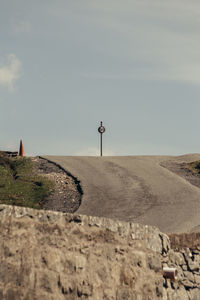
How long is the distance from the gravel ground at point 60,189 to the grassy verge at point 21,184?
346 mm

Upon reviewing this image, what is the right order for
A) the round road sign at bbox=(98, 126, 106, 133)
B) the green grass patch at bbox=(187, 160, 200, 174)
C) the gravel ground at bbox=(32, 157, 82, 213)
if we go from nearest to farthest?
the gravel ground at bbox=(32, 157, 82, 213), the green grass patch at bbox=(187, 160, 200, 174), the round road sign at bbox=(98, 126, 106, 133)

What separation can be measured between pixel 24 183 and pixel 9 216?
17.1 meters

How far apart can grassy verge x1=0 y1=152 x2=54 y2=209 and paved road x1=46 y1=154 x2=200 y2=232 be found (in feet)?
6.19

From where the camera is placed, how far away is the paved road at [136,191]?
2200 cm

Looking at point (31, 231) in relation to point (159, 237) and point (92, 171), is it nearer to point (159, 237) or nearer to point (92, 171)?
point (159, 237)

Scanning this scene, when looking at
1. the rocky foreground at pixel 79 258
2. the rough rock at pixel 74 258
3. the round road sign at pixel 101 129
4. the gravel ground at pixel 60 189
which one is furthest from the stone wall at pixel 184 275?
the round road sign at pixel 101 129

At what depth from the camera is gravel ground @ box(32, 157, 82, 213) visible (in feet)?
80.7

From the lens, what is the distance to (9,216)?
10.0 metres

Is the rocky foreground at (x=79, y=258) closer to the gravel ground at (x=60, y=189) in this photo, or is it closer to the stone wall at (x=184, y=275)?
the stone wall at (x=184, y=275)

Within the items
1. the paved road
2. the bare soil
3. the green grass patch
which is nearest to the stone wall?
the paved road

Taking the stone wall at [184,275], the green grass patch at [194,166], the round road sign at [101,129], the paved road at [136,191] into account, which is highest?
the round road sign at [101,129]

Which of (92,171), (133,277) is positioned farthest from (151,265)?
(92,171)

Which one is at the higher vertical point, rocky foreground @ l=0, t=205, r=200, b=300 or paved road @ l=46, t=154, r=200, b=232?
paved road @ l=46, t=154, r=200, b=232

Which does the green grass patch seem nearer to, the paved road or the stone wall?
the paved road
